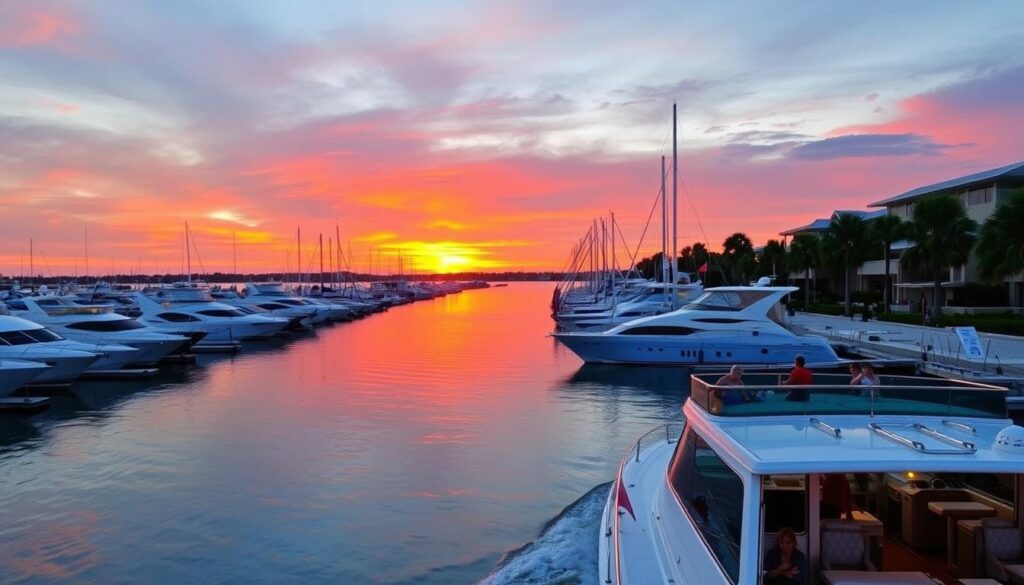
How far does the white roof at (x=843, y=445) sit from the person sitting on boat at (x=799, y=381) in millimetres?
194

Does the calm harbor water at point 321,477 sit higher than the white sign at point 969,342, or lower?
lower

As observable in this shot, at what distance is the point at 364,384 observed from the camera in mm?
28406

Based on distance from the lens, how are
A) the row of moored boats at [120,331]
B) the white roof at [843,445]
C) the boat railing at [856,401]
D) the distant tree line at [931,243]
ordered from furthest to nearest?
the distant tree line at [931,243]
the row of moored boats at [120,331]
the boat railing at [856,401]
the white roof at [843,445]

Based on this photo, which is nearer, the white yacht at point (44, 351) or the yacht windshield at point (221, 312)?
the white yacht at point (44, 351)

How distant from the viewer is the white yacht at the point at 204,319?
41844 millimetres

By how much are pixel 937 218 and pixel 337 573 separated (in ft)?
143

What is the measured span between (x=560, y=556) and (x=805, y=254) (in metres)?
57.6

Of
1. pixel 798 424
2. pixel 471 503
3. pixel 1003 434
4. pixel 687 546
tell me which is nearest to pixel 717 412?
pixel 798 424

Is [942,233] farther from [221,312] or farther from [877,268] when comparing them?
[221,312]

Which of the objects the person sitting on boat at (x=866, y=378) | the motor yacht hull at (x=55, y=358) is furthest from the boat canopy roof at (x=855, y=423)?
the motor yacht hull at (x=55, y=358)

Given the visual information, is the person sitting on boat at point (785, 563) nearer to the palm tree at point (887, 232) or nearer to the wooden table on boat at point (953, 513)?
the wooden table on boat at point (953, 513)

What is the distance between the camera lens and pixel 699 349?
101 ft

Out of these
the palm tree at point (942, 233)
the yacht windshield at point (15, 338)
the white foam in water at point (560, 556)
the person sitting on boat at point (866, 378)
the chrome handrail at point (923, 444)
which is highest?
the palm tree at point (942, 233)

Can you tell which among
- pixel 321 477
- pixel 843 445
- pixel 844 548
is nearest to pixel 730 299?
pixel 321 477
